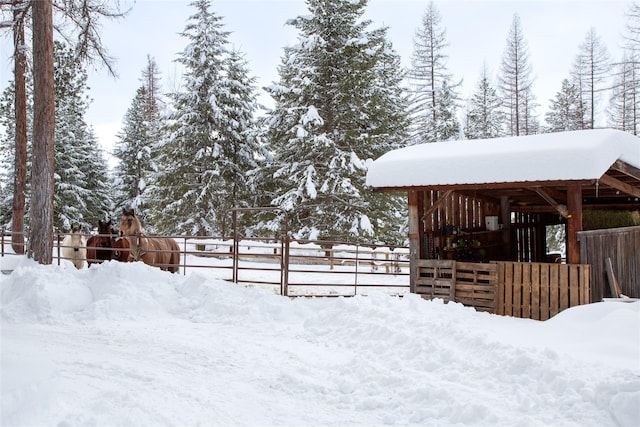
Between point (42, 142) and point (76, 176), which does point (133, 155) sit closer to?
point (76, 176)

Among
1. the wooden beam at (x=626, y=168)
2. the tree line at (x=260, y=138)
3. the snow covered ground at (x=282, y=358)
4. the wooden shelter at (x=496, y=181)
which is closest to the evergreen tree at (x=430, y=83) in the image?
the tree line at (x=260, y=138)

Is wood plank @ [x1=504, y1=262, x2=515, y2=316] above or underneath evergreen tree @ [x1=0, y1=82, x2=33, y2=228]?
underneath

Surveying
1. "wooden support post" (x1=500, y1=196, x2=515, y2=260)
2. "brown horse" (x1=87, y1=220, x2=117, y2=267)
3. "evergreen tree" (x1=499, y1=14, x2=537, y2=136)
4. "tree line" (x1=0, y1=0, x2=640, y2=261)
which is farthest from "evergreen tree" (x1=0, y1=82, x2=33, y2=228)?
"evergreen tree" (x1=499, y1=14, x2=537, y2=136)

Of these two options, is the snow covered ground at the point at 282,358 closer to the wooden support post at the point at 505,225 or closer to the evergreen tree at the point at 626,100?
the wooden support post at the point at 505,225

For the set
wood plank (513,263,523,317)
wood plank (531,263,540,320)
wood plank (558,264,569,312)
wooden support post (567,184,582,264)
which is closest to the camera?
wood plank (558,264,569,312)

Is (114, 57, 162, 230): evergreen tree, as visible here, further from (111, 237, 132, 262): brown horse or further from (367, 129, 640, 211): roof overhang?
(367, 129, 640, 211): roof overhang

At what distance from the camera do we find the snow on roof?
8953 millimetres

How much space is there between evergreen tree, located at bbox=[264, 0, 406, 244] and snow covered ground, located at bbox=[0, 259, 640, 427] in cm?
1069

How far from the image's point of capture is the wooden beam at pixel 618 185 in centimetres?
1020

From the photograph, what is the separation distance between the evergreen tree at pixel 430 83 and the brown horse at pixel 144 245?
19422 mm

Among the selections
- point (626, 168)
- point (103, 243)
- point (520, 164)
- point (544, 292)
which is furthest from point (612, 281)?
point (103, 243)

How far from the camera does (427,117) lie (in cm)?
3045

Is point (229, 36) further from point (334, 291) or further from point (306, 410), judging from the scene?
point (306, 410)

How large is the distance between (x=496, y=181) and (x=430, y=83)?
76.1 ft
